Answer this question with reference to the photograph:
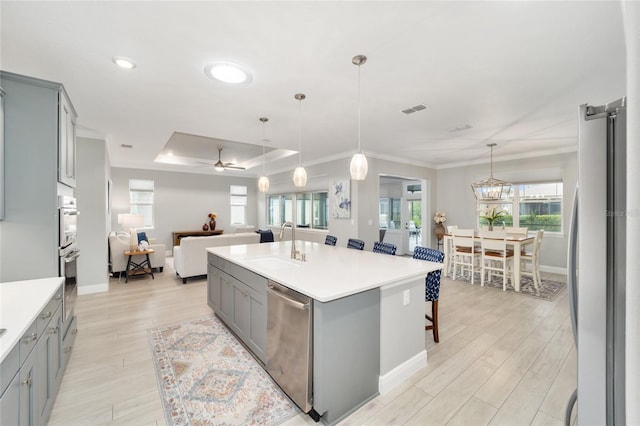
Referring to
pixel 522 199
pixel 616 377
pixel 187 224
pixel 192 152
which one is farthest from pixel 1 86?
pixel 522 199

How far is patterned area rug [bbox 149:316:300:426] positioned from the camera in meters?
1.87

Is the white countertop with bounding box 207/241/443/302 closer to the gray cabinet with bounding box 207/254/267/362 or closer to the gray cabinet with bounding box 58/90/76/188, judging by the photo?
the gray cabinet with bounding box 207/254/267/362

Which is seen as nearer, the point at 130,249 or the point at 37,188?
the point at 37,188

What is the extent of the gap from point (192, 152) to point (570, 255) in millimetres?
7496

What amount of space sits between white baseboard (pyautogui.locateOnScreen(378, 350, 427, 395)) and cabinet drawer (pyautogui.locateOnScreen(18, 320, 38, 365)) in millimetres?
2137

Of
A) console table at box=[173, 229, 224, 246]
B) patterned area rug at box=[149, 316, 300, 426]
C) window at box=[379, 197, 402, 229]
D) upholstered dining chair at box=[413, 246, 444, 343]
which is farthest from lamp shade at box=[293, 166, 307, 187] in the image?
console table at box=[173, 229, 224, 246]

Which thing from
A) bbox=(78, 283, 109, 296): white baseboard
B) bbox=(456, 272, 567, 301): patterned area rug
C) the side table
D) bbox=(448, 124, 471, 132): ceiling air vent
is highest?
bbox=(448, 124, 471, 132): ceiling air vent

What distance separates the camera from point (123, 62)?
2.34m

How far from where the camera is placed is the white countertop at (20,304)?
1.21 meters

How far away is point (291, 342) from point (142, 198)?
799 cm

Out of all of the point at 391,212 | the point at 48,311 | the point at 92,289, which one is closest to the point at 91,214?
the point at 92,289

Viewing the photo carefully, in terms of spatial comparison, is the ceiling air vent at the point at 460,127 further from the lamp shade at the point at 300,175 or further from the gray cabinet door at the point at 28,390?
the gray cabinet door at the point at 28,390

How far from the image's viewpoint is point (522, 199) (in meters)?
6.27

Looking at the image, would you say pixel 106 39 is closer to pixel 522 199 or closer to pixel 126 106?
pixel 126 106
